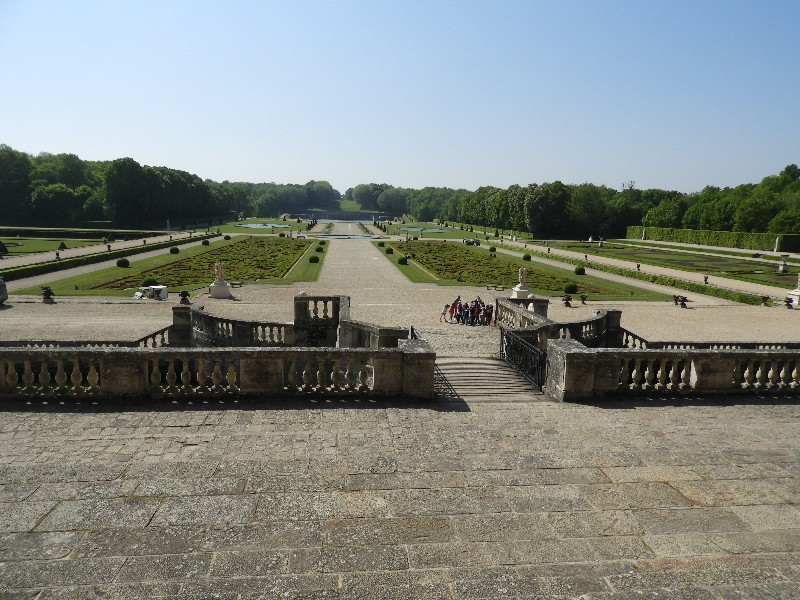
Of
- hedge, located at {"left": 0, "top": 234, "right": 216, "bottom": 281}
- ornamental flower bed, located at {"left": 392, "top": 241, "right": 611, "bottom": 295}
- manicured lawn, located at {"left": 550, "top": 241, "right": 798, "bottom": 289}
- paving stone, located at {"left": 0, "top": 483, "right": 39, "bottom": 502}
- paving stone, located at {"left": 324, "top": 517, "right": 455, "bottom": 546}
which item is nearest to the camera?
paving stone, located at {"left": 324, "top": 517, "right": 455, "bottom": 546}

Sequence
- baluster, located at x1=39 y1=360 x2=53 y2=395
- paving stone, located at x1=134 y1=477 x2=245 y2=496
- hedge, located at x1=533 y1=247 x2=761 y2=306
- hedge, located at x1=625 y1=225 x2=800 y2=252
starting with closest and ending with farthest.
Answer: paving stone, located at x1=134 y1=477 x2=245 y2=496
baluster, located at x1=39 y1=360 x2=53 y2=395
hedge, located at x1=533 y1=247 x2=761 y2=306
hedge, located at x1=625 y1=225 x2=800 y2=252

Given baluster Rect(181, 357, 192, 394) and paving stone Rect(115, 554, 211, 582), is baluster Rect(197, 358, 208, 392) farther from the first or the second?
paving stone Rect(115, 554, 211, 582)

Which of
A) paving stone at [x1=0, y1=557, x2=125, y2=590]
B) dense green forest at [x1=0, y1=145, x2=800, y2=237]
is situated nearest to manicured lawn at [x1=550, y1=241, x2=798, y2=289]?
dense green forest at [x1=0, y1=145, x2=800, y2=237]

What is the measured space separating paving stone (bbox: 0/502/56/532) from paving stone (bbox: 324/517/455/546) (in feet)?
10.2

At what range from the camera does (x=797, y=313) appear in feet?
105

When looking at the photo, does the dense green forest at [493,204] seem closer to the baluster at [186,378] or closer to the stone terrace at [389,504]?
the stone terrace at [389,504]

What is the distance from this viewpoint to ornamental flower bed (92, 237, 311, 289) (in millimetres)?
39281

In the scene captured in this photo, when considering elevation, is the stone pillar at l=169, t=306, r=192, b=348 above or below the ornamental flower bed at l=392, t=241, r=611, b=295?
above

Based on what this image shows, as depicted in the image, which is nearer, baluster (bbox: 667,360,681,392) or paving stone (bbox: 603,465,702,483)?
paving stone (bbox: 603,465,702,483)

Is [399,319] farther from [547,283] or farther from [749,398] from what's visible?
[547,283]

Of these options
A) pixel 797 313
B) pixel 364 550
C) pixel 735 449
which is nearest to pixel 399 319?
pixel 735 449


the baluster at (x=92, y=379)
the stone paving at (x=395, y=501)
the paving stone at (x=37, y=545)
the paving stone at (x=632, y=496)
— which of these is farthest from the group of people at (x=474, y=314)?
the paving stone at (x=37, y=545)

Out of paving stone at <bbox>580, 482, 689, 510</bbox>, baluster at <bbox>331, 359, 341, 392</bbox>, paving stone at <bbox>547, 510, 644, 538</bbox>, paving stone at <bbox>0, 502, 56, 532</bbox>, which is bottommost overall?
paving stone at <bbox>0, 502, 56, 532</bbox>

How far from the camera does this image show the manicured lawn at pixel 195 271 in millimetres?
36125
